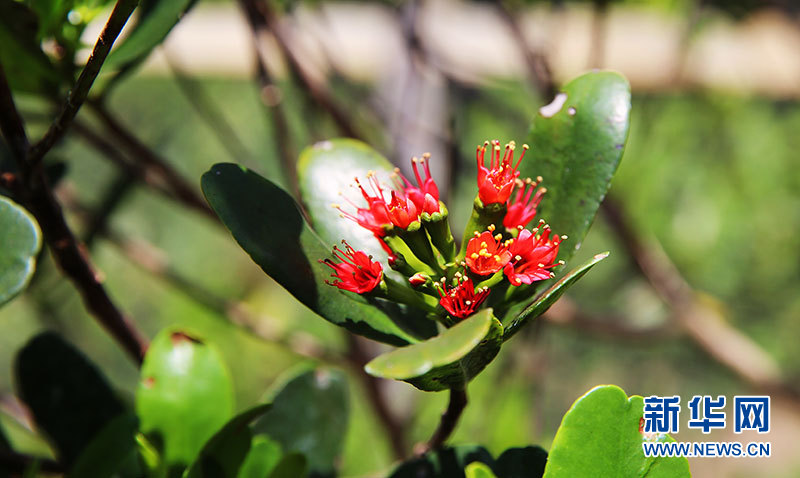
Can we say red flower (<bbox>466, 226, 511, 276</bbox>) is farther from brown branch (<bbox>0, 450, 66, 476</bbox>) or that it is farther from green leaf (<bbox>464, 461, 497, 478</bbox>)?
brown branch (<bbox>0, 450, 66, 476</bbox>)

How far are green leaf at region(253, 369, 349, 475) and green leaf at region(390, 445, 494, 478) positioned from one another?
10cm

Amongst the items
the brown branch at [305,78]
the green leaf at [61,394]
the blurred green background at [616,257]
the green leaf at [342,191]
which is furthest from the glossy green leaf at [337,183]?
the blurred green background at [616,257]

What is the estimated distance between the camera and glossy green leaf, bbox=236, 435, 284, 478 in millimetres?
469

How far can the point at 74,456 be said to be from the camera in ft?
1.67

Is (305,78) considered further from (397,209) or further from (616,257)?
(616,257)

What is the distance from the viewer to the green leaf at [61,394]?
0.51 metres

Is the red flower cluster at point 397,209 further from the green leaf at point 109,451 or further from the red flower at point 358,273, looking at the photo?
the green leaf at point 109,451

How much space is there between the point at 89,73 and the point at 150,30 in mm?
115

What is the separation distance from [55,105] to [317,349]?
1.71 feet

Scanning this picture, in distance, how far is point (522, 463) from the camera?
414 millimetres

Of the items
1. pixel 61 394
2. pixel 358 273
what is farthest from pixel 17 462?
pixel 358 273

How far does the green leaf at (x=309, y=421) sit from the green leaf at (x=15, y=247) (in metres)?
0.21

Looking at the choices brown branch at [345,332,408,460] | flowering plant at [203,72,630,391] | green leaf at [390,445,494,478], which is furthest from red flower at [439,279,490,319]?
brown branch at [345,332,408,460]

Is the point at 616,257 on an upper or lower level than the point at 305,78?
lower
